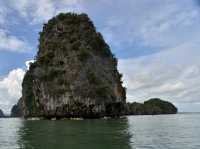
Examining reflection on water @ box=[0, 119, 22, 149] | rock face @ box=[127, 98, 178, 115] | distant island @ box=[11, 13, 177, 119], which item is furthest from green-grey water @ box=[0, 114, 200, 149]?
rock face @ box=[127, 98, 178, 115]

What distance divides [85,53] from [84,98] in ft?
42.1

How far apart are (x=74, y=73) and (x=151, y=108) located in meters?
96.1

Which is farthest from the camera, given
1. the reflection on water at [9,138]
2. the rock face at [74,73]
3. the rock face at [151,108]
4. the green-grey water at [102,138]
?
the rock face at [151,108]

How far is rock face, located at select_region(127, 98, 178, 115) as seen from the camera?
16288 cm

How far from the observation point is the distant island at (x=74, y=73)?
80.8 meters

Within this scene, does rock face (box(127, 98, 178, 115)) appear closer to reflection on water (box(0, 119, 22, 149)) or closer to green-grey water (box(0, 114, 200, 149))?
reflection on water (box(0, 119, 22, 149))

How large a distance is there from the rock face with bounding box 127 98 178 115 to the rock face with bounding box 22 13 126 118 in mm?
67280

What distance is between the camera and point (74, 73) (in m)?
84.0

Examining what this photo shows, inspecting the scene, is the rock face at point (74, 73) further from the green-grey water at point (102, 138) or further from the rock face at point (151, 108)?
the rock face at point (151, 108)

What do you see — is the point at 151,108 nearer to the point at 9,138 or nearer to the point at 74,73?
the point at 74,73

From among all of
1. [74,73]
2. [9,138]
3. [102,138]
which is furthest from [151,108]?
[102,138]

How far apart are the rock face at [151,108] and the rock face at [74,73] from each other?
221 feet

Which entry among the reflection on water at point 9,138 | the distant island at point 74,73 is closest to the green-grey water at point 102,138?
the reflection on water at point 9,138

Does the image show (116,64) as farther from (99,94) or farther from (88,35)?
(99,94)
